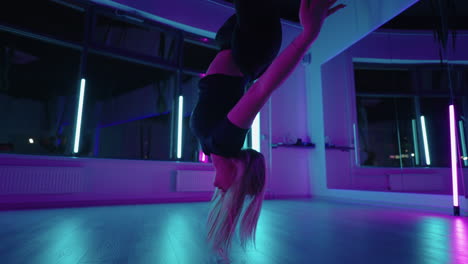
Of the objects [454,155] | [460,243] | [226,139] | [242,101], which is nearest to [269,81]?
[242,101]

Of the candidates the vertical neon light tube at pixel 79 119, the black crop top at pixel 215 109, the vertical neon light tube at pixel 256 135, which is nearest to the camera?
the black crop top at pixel 215 109

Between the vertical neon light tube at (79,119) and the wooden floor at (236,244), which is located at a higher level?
the vertical neon light tube at (79,119)

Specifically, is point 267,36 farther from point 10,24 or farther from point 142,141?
point 142,141

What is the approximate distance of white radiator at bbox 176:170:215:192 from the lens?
4.30 metres

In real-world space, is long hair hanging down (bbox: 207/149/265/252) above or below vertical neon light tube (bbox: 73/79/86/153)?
below

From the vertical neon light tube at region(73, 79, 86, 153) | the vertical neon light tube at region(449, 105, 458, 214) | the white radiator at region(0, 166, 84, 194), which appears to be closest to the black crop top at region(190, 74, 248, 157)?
the vertical neon light tube at region(449, 105, 458, 214)

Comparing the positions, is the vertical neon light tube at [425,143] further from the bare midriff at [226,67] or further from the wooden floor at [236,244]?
the bare midriff at [226,67]

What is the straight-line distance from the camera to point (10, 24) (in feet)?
11.9

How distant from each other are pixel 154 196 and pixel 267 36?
3.60 m

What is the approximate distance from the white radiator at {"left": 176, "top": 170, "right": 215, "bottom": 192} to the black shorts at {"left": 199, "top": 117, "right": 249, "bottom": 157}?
3.30m

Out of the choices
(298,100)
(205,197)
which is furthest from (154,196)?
(298,100)

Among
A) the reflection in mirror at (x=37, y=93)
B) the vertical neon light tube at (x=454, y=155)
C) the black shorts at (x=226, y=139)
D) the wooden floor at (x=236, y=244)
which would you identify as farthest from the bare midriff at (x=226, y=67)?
the reflection in mirror at (x=37, y=93)

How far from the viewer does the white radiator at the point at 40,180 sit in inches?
127

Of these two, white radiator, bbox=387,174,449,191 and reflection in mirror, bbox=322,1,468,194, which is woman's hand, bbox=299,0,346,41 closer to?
reflection in mirror, bbox=322,1,468,194
